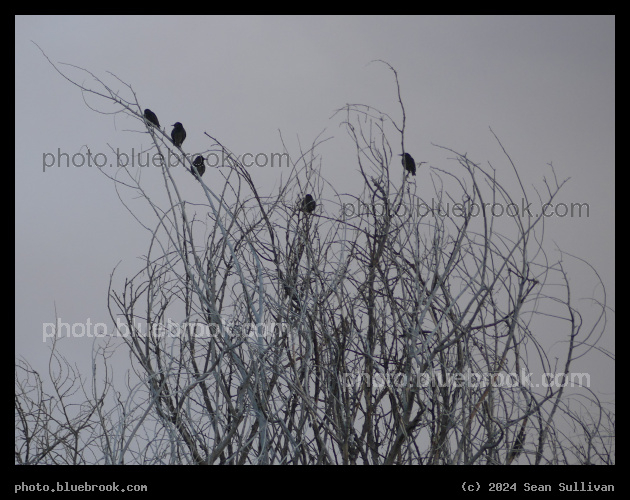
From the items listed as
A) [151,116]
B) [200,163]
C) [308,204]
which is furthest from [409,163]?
[151,116]

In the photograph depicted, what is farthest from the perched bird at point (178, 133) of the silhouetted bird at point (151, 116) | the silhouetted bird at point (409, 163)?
the silhouetted bird at point (409, 163)

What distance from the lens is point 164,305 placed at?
174 cm

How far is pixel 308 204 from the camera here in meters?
1.73

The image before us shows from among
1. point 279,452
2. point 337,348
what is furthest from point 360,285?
point 279,452

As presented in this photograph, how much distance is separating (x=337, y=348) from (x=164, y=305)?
1.34ft

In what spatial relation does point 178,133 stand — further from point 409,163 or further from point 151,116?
point 409,163

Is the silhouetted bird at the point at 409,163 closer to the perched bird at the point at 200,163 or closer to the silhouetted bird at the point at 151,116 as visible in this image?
the perched bird at the point at 200,163

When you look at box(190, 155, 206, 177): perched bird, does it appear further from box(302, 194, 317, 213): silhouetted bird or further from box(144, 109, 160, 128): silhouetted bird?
box(302, 194, 317, 213): silhouetted bird

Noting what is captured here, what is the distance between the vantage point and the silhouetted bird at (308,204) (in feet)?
5.64

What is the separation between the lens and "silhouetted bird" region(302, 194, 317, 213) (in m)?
1.72

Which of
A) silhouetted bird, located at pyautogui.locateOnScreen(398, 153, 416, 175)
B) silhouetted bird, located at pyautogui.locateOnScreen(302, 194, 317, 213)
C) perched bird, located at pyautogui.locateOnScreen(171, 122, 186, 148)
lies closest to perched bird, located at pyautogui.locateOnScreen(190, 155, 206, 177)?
perched bird, located at pyautogui.locateOnScreen(171, 122, 186, 148)

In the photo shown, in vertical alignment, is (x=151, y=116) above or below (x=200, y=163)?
above

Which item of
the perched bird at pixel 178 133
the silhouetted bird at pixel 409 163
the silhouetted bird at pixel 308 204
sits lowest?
the silhouetted bird at pixel 308 204
